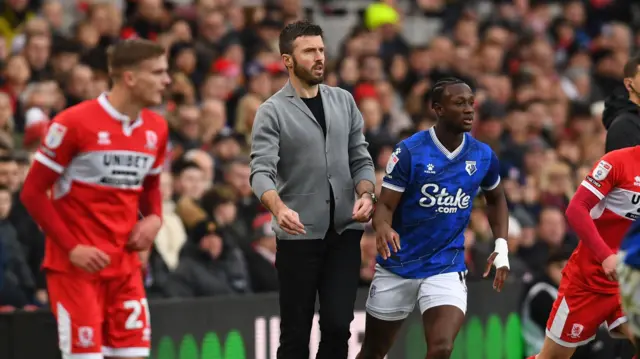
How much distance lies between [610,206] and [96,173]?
332cm

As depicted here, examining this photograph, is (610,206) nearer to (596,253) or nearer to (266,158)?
(596,253)

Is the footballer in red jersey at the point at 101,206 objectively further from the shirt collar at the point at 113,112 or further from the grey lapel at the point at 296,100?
the grey lapel at the point at 296,100

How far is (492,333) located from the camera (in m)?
13.4

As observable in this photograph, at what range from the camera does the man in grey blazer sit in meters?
8.27

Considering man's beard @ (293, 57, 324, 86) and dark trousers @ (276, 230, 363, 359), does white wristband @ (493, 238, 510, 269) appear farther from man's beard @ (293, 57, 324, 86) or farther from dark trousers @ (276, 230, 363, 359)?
man's beard @ (293, 57, 324, 86)

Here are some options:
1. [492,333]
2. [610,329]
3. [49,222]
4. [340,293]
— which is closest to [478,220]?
[492,333]

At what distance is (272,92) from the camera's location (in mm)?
15711

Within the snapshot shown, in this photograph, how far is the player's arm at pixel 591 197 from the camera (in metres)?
8.50

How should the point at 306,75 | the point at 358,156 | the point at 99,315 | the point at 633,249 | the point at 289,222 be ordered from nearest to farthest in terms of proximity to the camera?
1. the point at 633,249
2. the point at 289,222
3. the point at 99,315
4. the point at 306,75
5. the point at 358,156

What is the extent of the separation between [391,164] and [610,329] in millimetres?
1885

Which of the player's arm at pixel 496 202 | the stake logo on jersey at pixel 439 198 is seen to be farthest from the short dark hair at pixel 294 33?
the player's arm at pixel 496 202

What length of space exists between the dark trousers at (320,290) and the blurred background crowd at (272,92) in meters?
2.40

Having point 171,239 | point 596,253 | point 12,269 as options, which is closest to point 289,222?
point 596,253

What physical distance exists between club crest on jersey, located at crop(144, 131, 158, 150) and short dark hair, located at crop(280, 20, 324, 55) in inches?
37.6
